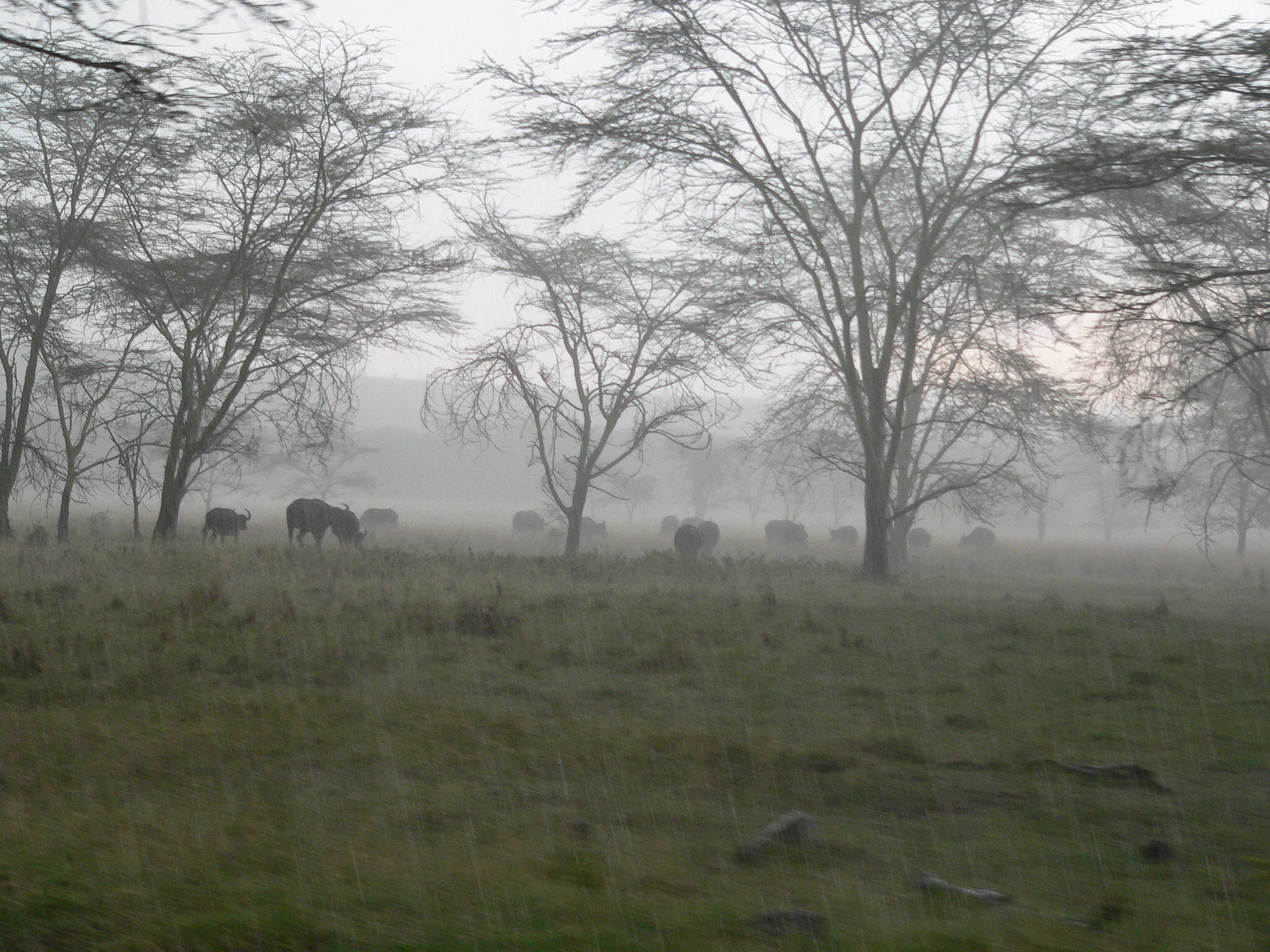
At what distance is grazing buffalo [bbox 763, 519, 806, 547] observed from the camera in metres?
42.2

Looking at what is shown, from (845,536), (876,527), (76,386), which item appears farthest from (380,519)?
(876,527)

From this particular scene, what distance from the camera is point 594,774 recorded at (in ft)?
17.9

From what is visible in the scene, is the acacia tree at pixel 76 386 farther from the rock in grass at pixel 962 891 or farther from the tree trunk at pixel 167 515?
the rock in grass at pixel 962 891

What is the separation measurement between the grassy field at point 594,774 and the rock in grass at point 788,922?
0.07 m

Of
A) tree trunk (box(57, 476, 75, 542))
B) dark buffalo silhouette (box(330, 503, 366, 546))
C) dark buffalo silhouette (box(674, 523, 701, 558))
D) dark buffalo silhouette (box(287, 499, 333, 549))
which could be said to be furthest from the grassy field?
dark buffalo silhouette (box(674, 523, 701, 558))

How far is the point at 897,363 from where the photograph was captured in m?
20.5

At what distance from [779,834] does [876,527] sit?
1227 centimetres

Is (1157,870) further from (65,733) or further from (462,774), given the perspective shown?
(65,733)

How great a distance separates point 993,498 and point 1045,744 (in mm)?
14917

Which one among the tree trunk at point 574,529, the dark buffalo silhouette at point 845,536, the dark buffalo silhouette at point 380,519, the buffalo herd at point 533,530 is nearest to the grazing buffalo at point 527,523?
the buffalo herd at point 533,530

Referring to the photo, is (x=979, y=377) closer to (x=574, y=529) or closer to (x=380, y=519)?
(x=574, y=529)

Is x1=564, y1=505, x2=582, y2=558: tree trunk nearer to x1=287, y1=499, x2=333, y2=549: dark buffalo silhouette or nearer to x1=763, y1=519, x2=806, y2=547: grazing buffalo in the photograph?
x1=287, y1=499, x2=333, y2=549: dark buffalo silhouette

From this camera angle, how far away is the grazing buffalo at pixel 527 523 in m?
51.3

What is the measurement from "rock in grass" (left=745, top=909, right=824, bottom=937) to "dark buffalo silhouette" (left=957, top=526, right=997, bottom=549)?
3981cm
